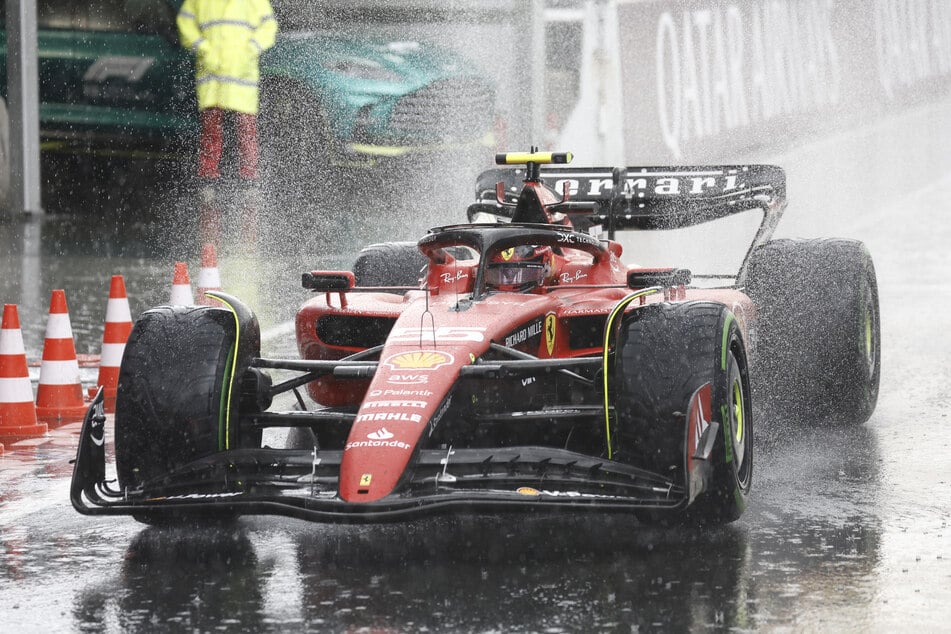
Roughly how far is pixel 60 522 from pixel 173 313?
91 cm

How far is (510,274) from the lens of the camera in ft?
23.2

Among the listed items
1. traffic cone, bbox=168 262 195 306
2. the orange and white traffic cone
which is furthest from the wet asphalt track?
traffic cone, bbox=168 262 195 306

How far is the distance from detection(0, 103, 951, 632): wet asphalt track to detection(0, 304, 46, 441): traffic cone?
0.24 metres

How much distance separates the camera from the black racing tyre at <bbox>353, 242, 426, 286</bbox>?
29.5 feet

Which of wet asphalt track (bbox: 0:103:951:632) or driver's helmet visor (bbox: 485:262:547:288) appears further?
driver's helmet visor (bbox: 485:262:547:288)

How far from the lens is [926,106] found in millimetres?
A: 22359

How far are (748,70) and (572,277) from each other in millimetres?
11565

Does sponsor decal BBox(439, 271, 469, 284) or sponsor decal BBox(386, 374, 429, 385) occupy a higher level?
sponsor decal BBox(439, 271, 469, 284)

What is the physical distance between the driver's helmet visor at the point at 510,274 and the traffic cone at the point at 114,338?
Result: 288cm

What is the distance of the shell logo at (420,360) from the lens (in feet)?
19.4

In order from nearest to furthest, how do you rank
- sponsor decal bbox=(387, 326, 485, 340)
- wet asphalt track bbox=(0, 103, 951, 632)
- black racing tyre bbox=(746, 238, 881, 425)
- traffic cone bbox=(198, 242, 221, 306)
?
wet asphalt track bbox=(0, 103, 951, 632), sponsor decal bbox=(387, 326, 485, 340), black racing tyre bbox=(746, 238, 881, 425), traffic cone bbox=(198, 242, 221, 306)

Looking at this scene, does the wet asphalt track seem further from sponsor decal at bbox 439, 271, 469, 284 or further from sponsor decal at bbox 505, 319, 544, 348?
sponsor decal at bbox 439, 271, 469, 284

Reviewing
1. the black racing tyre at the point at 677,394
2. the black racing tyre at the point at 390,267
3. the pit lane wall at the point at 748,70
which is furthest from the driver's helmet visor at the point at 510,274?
the pit lane wall at the point at 748,70

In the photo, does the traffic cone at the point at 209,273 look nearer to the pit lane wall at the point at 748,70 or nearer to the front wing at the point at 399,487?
the front wing at the point at 399,487
